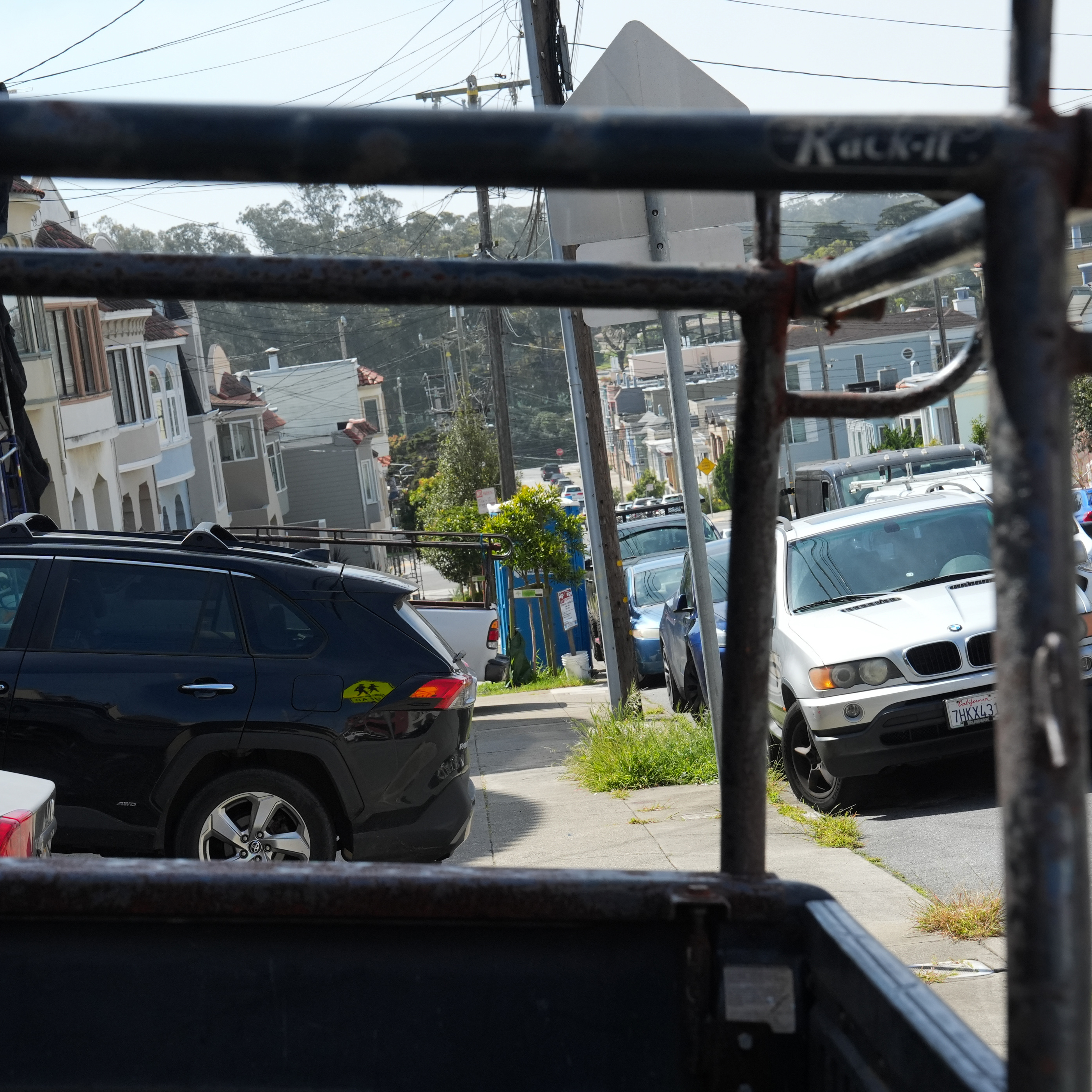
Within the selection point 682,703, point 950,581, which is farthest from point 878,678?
point 682,703

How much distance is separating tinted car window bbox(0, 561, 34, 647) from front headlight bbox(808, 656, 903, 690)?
424cm

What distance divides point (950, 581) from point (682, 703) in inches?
168

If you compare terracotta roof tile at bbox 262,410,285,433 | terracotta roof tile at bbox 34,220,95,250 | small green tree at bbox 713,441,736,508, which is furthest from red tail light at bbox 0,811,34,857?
terracotta roof tile at bbox 262,410,285,433

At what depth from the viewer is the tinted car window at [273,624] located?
683 cm

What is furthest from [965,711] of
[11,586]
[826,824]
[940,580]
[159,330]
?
[159,330]

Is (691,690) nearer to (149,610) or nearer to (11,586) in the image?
(149,610)

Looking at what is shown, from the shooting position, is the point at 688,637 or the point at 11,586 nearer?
the point at 11,586

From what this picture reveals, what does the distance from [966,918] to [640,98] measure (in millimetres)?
3713

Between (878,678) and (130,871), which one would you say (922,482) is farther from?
(130,871)

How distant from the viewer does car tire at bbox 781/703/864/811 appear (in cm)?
773

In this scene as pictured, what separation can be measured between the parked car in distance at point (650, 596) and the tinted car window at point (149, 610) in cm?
963

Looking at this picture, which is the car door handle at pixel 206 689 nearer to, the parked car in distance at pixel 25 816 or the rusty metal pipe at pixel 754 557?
the parked car in distance at pixel 25 816

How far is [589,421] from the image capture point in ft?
39.4

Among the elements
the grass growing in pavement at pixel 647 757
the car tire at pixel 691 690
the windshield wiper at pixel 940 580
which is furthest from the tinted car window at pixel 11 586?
the car tire at pixel 691 690
